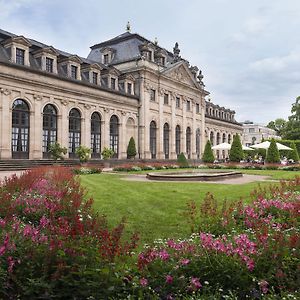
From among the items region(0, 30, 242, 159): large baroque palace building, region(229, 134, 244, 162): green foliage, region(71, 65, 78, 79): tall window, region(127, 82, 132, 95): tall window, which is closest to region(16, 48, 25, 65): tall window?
region(0, 30, 242, 159): large baroque palace building

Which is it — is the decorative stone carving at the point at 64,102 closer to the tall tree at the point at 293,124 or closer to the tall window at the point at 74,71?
the tall window at the point at 74,71

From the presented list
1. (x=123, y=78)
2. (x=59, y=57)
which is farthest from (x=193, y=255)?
(x=123, y=78)

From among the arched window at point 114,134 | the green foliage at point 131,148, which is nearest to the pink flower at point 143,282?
the green foliage at point 131,148

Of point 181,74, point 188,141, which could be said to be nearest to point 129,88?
point 181,74

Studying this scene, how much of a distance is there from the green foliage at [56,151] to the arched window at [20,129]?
249cm

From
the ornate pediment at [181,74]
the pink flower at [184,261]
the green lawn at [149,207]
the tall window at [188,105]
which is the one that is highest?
the ornate pediment at [181,74]

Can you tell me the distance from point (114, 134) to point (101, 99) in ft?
17.1

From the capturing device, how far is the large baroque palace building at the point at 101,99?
33375 mm

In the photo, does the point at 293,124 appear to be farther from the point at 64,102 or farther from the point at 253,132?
the point at 64,102

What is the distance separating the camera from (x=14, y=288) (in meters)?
3.98

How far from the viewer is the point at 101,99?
42594mm

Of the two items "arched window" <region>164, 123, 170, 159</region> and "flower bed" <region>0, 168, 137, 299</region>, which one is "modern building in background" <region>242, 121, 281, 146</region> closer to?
"arched window" <region>164, 123, 170, 159</region>

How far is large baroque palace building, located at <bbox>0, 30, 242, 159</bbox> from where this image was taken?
33375 mm

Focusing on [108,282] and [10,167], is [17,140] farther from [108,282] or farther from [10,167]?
[108,282]
